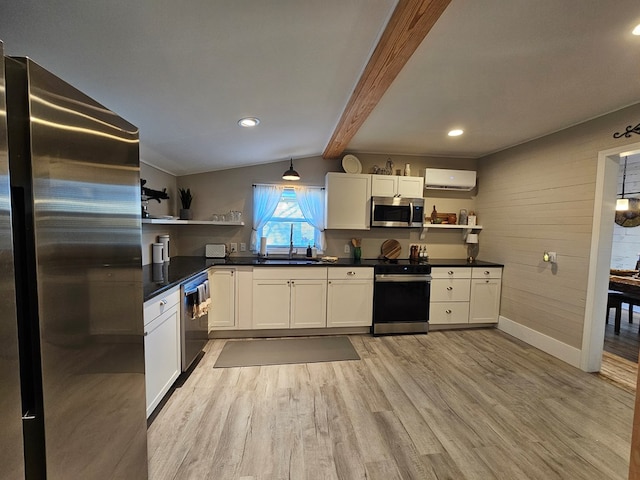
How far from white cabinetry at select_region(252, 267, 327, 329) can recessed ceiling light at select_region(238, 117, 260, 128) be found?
163 cm

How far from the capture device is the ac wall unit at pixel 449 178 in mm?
4016

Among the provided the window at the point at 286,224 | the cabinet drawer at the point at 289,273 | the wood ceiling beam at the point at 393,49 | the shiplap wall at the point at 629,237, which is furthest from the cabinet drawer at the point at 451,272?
the shiplap wall at the point at 629,237

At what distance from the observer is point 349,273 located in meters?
3.49

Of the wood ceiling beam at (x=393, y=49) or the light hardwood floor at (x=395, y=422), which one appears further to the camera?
the light hardwood floor at (x=395, y=422)

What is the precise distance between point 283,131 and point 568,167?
3.13 meters

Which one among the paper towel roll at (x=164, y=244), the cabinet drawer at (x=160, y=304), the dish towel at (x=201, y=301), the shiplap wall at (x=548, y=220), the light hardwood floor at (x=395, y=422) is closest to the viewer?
the light hardwood floor at (x=395, y=422)

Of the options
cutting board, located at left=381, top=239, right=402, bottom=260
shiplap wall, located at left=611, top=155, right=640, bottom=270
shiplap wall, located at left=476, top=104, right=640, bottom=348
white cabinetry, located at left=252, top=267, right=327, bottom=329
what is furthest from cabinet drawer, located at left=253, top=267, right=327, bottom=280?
shiplap wall, located at left=611, top=155, right=640, bottom=270

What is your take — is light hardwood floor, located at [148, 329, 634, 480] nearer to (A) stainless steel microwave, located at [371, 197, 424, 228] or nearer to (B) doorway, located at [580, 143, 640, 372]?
(B) doorway, located at [580, 143, 640, 372]

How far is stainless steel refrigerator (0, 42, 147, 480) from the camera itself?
73 centimetres

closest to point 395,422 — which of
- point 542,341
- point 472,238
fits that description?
point 542,341

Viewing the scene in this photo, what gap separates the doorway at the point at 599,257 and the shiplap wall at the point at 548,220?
56 millimetres

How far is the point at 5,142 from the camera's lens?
0.68m

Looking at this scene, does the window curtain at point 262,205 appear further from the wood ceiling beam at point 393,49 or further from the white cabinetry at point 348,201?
the wood ceiling beam at point 393,49

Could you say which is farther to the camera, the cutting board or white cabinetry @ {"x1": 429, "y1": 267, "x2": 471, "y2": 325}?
the cutting board
